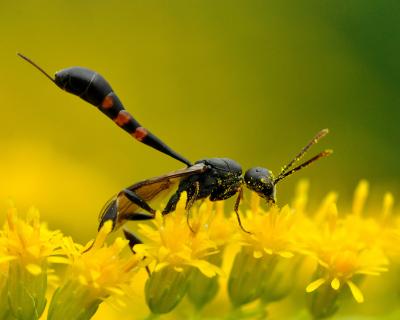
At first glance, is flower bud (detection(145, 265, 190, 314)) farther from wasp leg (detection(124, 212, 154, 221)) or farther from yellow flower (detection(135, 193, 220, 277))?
wasp leg (detection(124, 212, 154, 221))

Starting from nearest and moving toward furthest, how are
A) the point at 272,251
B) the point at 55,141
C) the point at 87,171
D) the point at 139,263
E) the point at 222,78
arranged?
the point at 139,263, the point at 272,251, the point at 87,171, the point at 55,141, the point at 222,78

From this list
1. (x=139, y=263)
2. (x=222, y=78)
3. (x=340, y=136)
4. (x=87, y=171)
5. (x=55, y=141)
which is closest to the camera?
(x=139, y=263)

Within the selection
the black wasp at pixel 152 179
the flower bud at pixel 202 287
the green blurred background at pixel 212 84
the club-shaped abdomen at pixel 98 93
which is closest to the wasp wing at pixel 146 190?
the black wasp at pixel 152 179

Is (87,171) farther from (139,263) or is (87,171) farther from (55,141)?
(139,263)

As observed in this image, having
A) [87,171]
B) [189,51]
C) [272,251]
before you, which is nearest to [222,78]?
[189,51]

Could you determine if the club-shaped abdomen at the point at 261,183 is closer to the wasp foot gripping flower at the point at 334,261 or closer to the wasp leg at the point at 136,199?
the wasp foot gripping flower at the point at 334,261

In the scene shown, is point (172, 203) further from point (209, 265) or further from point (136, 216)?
point (209, 265)
